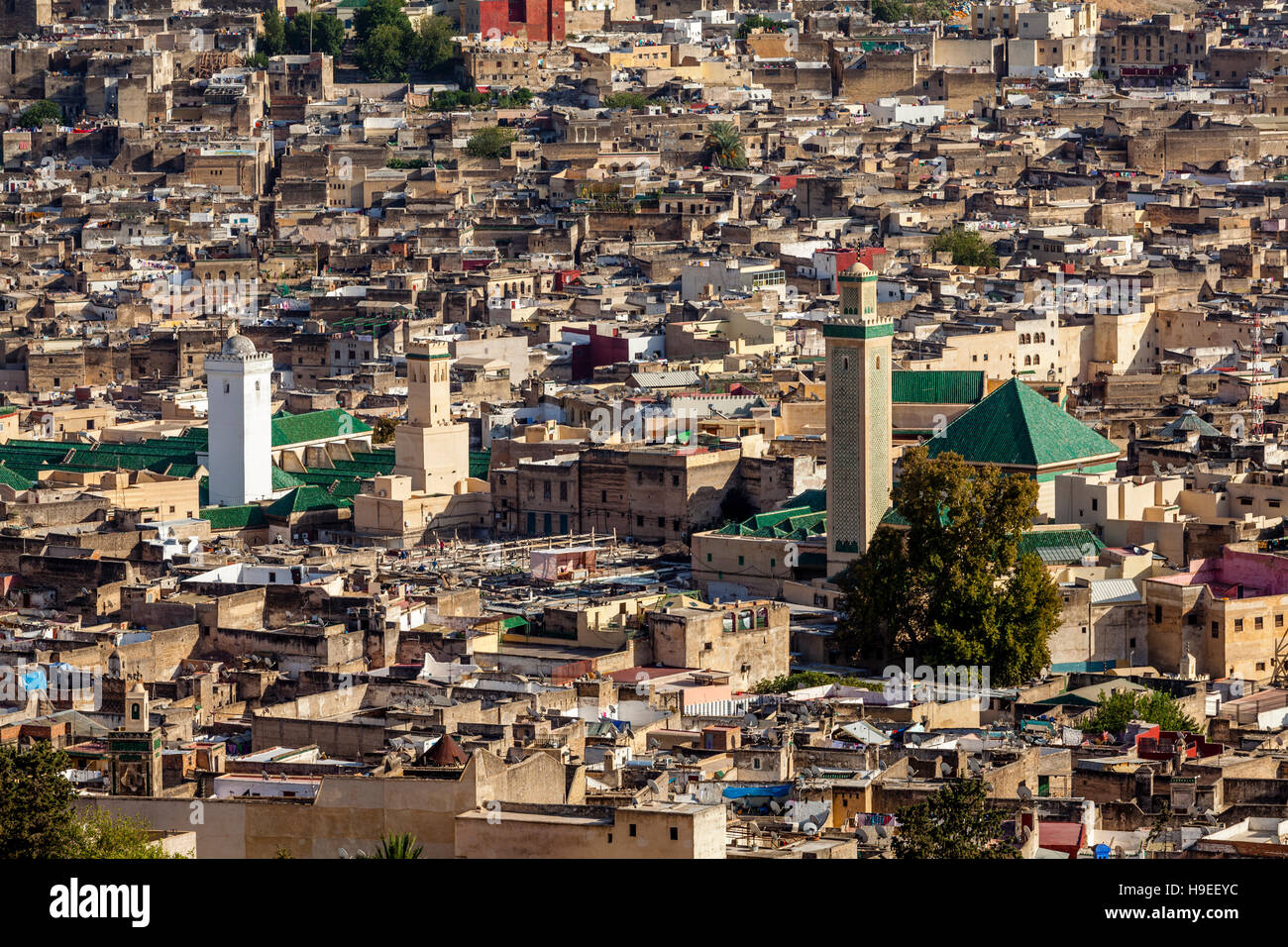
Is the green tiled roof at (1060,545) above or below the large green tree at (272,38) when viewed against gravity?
below

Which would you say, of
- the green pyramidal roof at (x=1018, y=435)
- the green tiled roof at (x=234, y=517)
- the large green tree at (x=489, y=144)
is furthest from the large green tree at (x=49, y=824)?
the large green tree at (x=489, y=144)

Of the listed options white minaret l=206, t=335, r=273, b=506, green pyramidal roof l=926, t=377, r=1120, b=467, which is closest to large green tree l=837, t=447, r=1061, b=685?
green pyramidal roof l=926, t=377, r=1120, b=467

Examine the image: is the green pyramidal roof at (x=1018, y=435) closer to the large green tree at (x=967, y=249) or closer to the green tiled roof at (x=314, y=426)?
the green tiled roof at (x=314, y=426)

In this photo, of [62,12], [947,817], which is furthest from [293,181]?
[947,817]

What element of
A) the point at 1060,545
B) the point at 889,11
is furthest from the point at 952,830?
the point at 889,11

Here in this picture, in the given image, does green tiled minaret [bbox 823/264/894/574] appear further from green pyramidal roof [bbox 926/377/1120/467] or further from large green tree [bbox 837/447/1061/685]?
large green tree [bbox 837/447/1061/685]
